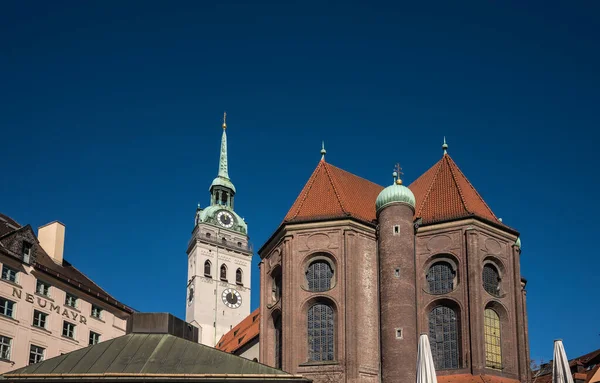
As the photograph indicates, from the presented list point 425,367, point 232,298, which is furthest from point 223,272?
point 425,367

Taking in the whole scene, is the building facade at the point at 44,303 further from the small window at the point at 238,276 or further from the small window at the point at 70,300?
the small window at the point at 238,276

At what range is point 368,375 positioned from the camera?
142 feet

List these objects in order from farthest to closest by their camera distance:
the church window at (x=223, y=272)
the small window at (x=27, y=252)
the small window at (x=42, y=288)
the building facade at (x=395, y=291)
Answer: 1. the church window at (x=223, y=272)
2. the small window at (x=42, y=288)
3. the small window at (x=27, y=252)
4. the building facade at (x=395, y=291)

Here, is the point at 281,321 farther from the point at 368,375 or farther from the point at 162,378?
the point at 162,378

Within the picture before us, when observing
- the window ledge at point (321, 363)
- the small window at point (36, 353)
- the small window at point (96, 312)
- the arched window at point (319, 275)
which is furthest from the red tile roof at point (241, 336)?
the small window at point (36, 353)

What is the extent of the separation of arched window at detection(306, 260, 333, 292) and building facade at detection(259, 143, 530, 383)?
0.06m

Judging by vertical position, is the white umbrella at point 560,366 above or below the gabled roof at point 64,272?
below

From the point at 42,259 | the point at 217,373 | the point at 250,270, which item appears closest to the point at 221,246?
the point at 250,270

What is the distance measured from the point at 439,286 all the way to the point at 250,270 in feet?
173

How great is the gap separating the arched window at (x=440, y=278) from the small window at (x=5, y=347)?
21.8 meters

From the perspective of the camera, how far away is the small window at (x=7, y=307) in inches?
1670

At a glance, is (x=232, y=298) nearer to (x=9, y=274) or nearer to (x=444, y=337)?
(x=9, y=274)

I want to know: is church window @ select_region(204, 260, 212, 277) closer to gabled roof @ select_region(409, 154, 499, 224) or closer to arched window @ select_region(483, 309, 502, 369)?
gabled roof @ select_region(409, 154, 499, 224)

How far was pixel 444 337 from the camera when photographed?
144 ft
